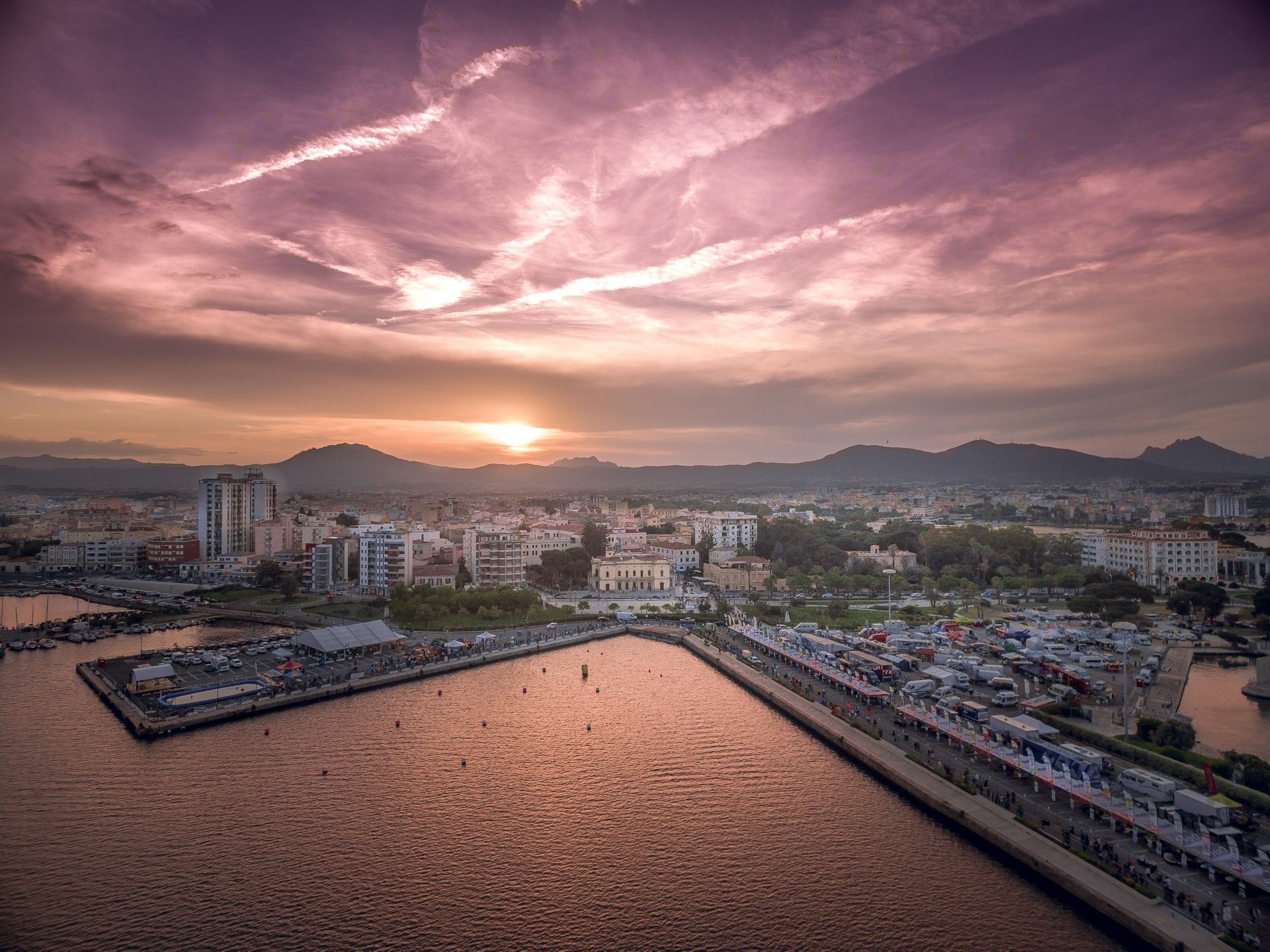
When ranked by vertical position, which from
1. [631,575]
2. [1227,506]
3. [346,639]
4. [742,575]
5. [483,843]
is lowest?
[483,843]

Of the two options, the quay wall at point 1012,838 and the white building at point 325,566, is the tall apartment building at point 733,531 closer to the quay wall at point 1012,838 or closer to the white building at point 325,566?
the white building at point 325,566

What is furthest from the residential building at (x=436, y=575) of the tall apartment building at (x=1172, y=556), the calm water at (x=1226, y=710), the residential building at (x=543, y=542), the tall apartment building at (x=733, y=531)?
the tall apartment building at (x=1172, y=556)

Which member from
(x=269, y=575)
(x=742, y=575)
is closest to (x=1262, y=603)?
(x=742, y=575)

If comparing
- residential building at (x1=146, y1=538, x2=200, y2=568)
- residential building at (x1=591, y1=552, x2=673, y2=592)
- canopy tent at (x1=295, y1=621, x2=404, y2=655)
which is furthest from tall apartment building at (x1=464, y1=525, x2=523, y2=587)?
residential building at (x1=146, y1=538, x2=200, y2=568)

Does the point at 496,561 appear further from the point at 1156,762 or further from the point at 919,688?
the point at 1156,762

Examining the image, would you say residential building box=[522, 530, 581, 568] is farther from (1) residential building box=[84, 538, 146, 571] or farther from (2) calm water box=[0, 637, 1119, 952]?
(1) residential building box=[84, 538, 146, 571]

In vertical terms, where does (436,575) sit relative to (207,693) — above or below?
above
